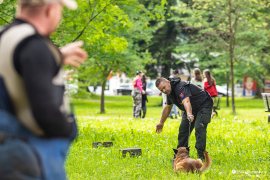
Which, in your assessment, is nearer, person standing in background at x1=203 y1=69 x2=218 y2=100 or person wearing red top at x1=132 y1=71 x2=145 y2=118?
person standing in background at x1=203 y1=69 x2=218 y2=100

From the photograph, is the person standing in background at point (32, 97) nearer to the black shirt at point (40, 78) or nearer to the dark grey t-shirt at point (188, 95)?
the black shirt at point (40, 78)

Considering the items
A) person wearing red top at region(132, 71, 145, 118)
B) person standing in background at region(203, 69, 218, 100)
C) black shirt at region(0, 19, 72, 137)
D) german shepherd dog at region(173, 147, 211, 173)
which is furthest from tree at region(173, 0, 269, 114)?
black shirt at region(0, 19, 72, 137)

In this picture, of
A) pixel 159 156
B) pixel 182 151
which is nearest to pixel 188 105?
pixel 182 151

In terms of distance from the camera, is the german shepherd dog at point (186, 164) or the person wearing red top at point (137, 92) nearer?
the german shepherd dog at point (186, 164)

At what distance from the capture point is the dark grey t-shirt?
1032 cm

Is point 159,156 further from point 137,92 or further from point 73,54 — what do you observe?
point 137,92

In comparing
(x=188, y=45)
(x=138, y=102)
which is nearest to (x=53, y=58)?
(x=138, y=102)

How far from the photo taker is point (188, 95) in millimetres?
10383

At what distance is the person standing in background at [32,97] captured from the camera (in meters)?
3.33

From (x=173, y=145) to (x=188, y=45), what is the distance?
3012cm

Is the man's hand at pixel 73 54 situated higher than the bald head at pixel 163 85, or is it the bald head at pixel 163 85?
the man's hand at pixel 73 54

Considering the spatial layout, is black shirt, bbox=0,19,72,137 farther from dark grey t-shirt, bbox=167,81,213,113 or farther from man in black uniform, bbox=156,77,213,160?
dark grey t-shirt, bbox=167,81,213,113

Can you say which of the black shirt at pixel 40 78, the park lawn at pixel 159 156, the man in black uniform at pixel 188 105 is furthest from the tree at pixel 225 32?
the black shirt at pixel 40 78

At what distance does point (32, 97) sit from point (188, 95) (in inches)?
283
